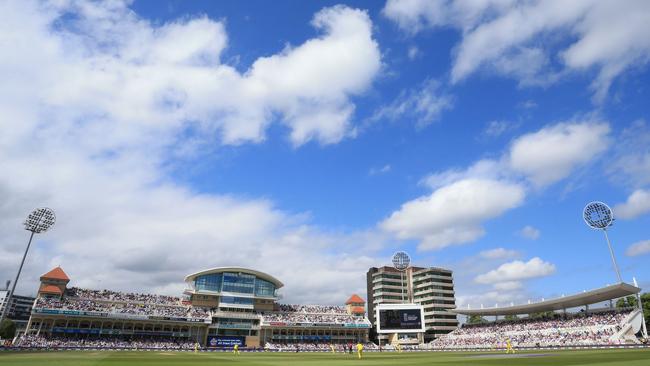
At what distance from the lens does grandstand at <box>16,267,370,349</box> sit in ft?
238

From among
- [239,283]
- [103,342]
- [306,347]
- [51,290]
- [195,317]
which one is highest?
[239,283]

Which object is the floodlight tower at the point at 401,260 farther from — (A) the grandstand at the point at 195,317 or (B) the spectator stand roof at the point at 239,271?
(B) the spectator stand roof at the point at 239,271

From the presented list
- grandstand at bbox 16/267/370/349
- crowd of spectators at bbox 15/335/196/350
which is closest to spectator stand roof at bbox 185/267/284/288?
grandstand at bbox 16/267/370/349

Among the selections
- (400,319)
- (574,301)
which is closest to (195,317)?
(400,319)

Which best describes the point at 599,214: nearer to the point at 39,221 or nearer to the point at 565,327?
the point at 565,327

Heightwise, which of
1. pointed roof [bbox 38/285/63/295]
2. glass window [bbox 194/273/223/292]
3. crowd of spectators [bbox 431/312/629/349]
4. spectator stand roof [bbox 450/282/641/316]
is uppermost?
glass window [bbox 194/273/223/292]

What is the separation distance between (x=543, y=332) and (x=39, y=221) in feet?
286

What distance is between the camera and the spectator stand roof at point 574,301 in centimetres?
6121

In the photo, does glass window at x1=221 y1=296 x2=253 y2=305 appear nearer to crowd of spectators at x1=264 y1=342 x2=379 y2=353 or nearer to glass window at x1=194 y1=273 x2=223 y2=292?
glass window at x1=194 y1=273 x2=223 y2=292

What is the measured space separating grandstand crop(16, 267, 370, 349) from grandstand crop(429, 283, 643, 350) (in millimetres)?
27740

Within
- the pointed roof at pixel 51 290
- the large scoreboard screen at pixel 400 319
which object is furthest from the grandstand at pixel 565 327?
the pointed roof at pixel 51 290

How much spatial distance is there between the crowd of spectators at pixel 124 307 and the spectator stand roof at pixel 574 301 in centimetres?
6518

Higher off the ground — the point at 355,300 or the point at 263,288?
the point at 263,288

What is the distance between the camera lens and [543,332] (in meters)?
A: 71.9
